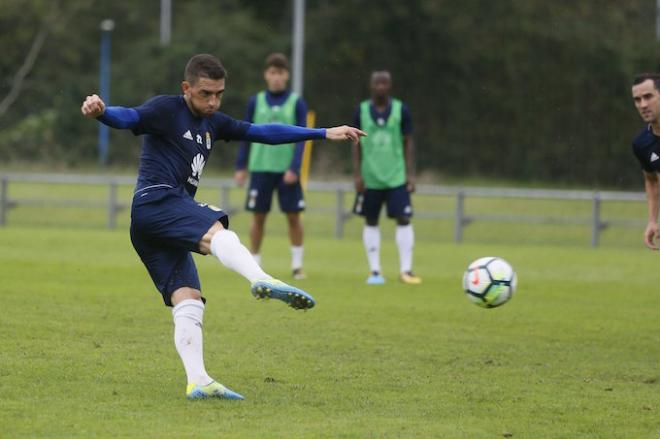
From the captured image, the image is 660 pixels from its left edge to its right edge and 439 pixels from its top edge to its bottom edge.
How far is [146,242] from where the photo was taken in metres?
6.60

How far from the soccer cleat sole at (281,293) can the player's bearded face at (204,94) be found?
1215mm

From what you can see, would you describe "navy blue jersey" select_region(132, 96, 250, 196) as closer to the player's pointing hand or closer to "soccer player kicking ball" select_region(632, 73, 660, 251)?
the player's pointing hand

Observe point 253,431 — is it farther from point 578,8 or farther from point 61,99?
point 61,99

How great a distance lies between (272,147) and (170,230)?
7296 millimetres

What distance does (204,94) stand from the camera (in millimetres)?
6605

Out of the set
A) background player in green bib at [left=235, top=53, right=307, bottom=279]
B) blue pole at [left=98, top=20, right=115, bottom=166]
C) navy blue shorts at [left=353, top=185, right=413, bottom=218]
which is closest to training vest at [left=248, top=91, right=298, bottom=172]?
background player in green bib at [left=235, top=53, right=307, bottom=279]

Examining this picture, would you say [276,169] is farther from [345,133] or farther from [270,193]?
[345,133]

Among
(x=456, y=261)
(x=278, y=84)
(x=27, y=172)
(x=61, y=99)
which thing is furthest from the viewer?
(x=61, y=99)

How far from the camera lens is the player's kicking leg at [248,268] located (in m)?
5.92

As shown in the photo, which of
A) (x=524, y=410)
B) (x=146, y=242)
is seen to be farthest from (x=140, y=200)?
(x=524, y=410)

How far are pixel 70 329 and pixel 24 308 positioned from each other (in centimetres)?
120

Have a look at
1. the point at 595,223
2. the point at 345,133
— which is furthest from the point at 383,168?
the point at 595,223

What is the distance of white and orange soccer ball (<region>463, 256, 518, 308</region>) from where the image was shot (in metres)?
8.19

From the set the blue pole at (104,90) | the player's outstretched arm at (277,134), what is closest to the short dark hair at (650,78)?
the player's outstretched arm at (277,134)
